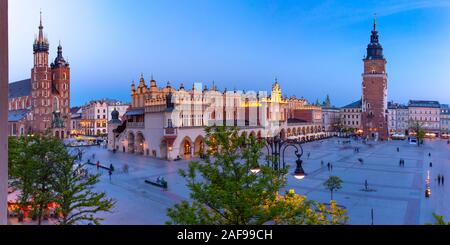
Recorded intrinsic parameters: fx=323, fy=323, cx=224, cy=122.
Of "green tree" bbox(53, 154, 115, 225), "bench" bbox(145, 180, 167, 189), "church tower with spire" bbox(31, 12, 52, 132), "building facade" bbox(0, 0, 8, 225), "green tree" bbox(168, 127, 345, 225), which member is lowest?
"bench" bbox(145, 180, 167, 189)

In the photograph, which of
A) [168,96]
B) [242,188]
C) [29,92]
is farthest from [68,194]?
[29,92]

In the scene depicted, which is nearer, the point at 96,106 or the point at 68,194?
the point at 68,194

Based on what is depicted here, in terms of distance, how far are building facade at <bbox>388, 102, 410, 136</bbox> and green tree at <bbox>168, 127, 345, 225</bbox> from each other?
8681 cm

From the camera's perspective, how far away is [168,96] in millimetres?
35219

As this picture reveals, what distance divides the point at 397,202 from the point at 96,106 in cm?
4959

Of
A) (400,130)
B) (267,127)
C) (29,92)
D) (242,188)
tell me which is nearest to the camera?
Answer: (242,188)

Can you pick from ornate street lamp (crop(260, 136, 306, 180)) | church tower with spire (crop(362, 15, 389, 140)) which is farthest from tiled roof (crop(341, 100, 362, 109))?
ornate street lamp (crop(260, 136, 306, 180))

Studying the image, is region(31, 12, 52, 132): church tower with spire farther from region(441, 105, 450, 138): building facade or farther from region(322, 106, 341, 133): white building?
region(441, 105, 450, 138): building facade

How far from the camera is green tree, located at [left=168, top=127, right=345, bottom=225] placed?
5.92 metres

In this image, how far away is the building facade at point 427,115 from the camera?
255ft

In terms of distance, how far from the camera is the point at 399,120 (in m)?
84.8

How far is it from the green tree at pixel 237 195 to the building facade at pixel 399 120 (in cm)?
8681
